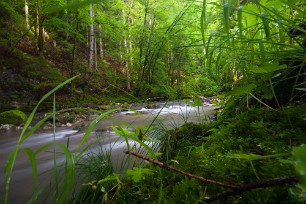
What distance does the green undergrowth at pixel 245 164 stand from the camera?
56 cm

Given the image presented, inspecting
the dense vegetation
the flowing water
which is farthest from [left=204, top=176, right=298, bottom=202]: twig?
the flowing water

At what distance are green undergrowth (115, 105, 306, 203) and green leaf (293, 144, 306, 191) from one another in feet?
0.44

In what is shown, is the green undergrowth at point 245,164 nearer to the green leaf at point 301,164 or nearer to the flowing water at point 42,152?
the green leaf at point 301,164

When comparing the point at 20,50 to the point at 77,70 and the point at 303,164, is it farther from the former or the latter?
the point at 303,164

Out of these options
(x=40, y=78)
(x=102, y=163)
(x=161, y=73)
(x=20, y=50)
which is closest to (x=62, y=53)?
(x=20, y=50)

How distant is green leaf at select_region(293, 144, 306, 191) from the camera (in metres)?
0.35

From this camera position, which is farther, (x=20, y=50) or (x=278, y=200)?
(x=20, y=50)

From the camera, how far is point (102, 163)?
1751 millimetres

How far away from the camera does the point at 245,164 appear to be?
0.69 meters

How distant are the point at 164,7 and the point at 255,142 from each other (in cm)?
1368

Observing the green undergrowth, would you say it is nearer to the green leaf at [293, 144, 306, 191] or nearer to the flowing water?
the green leaf at [293, 144, 306, 191]

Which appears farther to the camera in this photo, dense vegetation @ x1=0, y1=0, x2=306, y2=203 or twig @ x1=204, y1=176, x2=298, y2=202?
dense vegetation @ x1=0, y1=0, x2=306, y2=203

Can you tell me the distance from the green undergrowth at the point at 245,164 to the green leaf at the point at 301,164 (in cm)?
13

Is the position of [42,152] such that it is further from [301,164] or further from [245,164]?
[301,164]
